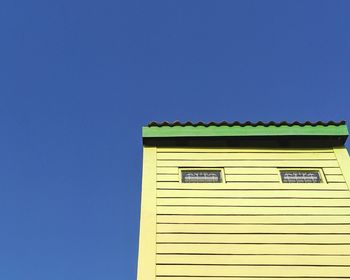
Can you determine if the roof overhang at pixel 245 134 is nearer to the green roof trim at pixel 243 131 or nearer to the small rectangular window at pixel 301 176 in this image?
the green roof trim at pixel 243 131

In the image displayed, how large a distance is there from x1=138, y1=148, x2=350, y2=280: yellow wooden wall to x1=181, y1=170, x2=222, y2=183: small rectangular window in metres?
0.17

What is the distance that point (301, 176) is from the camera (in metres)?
9.98

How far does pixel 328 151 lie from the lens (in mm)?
10516

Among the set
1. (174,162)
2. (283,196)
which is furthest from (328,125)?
(174,162)

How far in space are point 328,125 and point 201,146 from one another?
2.97 metres

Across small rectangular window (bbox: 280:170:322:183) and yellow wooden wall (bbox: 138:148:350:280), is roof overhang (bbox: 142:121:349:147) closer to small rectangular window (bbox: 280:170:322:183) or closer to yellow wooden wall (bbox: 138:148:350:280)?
yellow wooden wall (bbox: 138:148:350:280)

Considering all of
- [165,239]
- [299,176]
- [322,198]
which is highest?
[299,176]

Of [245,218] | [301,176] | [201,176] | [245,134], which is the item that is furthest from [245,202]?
[245,134]

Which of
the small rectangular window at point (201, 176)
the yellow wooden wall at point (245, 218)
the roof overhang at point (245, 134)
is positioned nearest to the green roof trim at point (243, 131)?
the roof overhang at point (245, 134)

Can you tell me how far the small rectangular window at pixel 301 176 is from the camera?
985 centimetres

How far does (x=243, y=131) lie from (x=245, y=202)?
6.65 feet

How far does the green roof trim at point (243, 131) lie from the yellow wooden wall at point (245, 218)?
1.24 feet

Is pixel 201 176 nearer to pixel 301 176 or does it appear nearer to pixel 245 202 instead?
pixel 245 202

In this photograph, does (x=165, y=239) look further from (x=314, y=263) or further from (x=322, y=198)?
(x=322, y=198)
